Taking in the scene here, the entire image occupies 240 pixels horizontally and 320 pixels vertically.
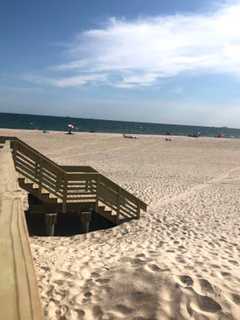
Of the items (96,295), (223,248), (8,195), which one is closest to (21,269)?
(8,195)

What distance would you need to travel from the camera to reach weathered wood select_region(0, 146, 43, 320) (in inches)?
68.1

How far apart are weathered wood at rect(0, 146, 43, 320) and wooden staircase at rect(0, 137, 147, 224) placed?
716 cm

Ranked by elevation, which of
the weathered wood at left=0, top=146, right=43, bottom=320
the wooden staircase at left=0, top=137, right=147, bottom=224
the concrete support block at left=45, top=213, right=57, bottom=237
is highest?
the weathered wood at left=0, top=146, right=43, bottom=320

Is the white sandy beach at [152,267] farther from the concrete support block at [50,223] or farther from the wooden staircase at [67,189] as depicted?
the wooden staircase at [67,189]

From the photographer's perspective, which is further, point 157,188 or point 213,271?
point 157,188

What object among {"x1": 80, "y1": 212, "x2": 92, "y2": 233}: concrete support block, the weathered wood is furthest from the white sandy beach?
the weathered wood

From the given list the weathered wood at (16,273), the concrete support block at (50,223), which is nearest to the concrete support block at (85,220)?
the concrete support block at (50,223)

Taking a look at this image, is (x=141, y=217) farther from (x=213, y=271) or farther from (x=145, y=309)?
(x=145, y=309)

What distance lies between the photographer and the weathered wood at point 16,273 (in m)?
1.73

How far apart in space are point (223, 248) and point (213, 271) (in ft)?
7.69

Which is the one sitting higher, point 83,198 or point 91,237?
point 83,198

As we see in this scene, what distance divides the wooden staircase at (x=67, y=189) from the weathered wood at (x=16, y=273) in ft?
23.5

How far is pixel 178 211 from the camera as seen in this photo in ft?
42.0

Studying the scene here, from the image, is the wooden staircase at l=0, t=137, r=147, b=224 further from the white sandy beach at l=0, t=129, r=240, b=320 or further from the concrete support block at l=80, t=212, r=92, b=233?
the white sandy beach at l=0, t=129, r=240, b=320
